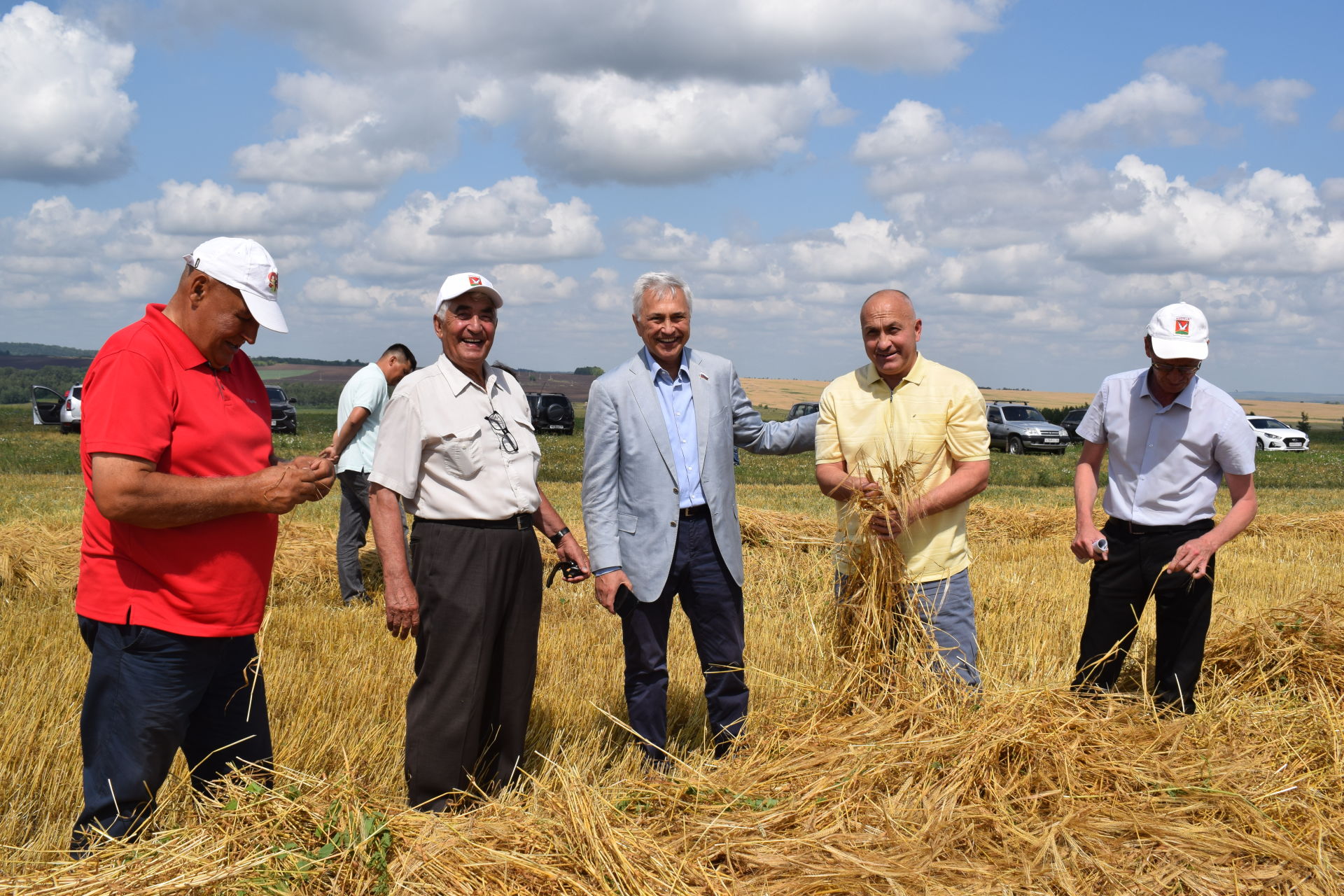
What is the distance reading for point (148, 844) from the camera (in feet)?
8.04

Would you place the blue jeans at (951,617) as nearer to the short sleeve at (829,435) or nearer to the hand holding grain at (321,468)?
the short sleeve at (829,435)

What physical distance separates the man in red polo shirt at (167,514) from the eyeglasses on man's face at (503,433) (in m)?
0.79

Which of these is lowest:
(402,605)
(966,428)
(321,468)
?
(402,605)

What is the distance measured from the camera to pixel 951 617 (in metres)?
3.89

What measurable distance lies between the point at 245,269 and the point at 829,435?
2.31 metres

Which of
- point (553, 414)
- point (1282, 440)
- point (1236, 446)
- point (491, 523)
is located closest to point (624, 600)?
point (491, 523)

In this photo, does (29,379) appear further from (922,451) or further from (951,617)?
(951,617)

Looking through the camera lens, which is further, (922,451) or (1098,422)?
(1098,422)

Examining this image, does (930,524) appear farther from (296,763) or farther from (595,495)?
(296,763)

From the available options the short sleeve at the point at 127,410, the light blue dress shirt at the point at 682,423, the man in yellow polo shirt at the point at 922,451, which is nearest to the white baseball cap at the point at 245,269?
the short sleeve at the point at 127,410

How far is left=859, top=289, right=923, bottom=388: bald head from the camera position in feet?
12.9

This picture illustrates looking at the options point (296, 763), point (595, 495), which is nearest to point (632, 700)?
point (595, 495)

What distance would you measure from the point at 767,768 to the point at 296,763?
212 cm

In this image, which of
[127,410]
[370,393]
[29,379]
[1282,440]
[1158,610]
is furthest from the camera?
[29,379]
